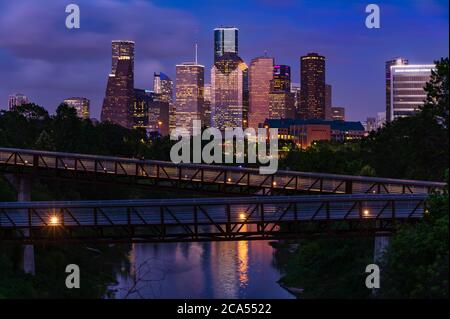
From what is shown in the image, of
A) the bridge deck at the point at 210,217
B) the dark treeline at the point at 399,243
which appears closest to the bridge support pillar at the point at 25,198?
the bridge deck at the point at 210,217

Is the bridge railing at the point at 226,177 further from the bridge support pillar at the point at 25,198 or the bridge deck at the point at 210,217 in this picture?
the bridge deck at the point at 210,217

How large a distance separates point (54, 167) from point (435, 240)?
48430 mm

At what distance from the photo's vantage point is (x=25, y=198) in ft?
232

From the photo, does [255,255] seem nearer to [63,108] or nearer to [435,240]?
[435,240]

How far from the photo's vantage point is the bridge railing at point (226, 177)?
220ft

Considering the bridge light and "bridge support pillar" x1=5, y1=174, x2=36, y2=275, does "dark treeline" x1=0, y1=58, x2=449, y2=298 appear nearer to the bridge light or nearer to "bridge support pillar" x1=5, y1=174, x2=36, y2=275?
"bridge support pillar" x1=5, y1=174, x2=36, y2=275

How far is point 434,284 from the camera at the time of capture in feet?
100

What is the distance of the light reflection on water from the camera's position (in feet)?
201

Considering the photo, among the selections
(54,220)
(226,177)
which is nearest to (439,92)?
(226,177)

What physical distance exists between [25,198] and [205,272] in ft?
60.9

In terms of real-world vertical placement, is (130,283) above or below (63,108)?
below

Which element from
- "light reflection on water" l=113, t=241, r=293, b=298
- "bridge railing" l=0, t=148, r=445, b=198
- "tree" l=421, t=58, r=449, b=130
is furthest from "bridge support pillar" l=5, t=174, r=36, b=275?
"tree" l=421, t=58, r=449, b=130

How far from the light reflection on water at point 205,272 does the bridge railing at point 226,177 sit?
7919mm
